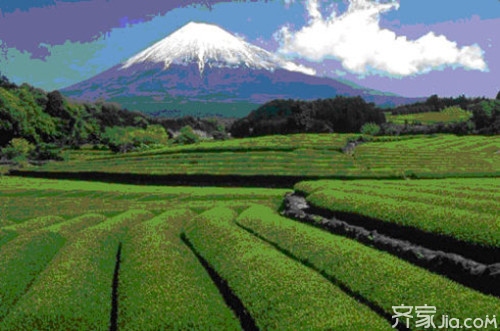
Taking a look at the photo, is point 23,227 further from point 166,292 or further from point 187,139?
point 187,139

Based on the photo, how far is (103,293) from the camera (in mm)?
14703

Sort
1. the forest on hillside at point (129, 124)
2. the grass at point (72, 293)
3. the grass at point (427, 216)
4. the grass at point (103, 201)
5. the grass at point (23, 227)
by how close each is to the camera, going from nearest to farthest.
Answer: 1. the grass at point (72, 293)
2. the grass at point (427, 216)
3. the grass at point (23, 227)
4. the grass at point (103, 201)
5. the forest on hillside at point (129, 124)

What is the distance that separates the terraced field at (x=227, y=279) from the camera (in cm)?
1211

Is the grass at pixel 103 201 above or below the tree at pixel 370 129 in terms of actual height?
above

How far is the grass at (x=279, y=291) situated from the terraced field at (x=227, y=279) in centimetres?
3

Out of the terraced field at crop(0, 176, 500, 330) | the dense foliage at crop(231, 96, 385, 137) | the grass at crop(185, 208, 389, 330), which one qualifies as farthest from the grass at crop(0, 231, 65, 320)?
the dense foliage at crop(231, 96, 385, 137)

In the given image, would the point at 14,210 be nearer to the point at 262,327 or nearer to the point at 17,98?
the point at 262,327

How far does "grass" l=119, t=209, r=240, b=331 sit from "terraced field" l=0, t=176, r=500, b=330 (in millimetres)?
34

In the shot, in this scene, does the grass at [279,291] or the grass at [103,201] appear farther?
the grass at [103,201]

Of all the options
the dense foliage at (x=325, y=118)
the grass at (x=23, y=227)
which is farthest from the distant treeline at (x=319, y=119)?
the grass at (x=23, y=227)

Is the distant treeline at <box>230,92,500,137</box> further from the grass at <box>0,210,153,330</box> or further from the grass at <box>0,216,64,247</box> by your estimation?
the grass at <box>0,210,153,330</box>

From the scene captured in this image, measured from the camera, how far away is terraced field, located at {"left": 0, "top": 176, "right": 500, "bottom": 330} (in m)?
12.1

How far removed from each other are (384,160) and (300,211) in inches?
1699

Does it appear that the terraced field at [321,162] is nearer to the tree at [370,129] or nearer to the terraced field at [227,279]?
the tree at [370,129]
